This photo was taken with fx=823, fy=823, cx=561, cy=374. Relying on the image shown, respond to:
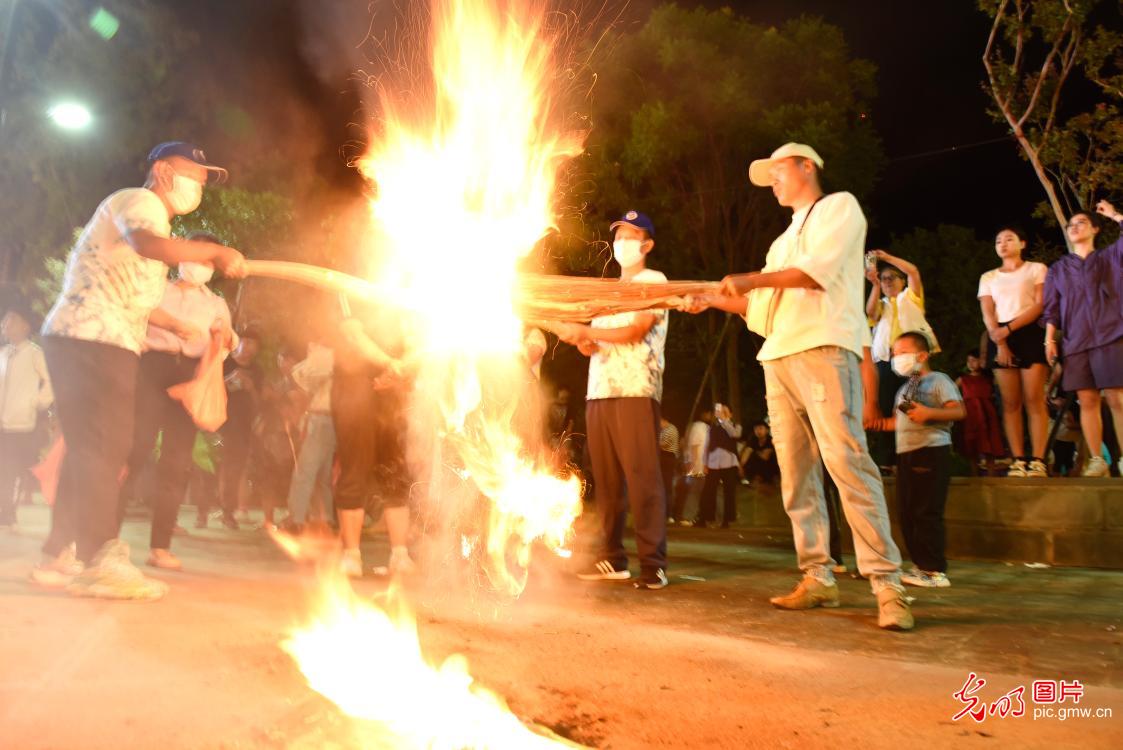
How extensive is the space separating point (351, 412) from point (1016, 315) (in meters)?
6.44

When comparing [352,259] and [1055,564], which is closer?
[352,259]

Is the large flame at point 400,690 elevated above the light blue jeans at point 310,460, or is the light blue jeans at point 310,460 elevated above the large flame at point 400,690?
the light blue jeans at point 310,460

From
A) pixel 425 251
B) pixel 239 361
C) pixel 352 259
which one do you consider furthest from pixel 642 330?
pixel 239 361

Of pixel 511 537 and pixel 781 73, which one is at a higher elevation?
pixel 781 73

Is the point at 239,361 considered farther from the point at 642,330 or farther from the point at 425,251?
the point at 642,330

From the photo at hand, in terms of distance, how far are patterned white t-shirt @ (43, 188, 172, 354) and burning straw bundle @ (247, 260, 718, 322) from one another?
2.00ft

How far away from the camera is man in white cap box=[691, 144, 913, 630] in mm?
4348

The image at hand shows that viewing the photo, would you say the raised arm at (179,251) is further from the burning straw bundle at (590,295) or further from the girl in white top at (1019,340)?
the girl in white top at (1019,340)

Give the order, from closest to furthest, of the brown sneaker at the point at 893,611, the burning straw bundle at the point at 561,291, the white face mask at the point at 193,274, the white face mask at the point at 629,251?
the brown sneaker at the point at 893,611 < the burning straw bundle at the point at 561,291 < the white face mask at the point at 629,251 < the white face mask at the point at 193,274

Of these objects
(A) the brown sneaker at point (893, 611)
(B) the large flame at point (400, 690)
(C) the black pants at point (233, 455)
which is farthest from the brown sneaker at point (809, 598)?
(C) the black pants at point (233, 455)

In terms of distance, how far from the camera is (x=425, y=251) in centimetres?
571

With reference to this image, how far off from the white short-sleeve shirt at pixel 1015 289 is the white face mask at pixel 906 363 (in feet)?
6.99

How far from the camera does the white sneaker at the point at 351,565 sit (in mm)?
5652

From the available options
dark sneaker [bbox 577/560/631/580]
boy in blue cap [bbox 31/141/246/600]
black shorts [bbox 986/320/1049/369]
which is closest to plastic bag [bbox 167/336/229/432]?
boy in blue cap [bbox 31/141/246/600]
